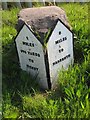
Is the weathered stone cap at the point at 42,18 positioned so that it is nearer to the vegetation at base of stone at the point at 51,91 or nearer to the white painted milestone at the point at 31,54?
the white painted milestone at the point at 31,54

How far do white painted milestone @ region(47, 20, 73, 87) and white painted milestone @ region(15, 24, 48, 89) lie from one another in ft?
0.22

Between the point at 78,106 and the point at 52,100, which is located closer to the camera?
the point at 78,106

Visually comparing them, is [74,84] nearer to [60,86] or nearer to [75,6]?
[60,86]

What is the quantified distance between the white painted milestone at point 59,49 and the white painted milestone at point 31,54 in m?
0.07

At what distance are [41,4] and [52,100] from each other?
6.32ft

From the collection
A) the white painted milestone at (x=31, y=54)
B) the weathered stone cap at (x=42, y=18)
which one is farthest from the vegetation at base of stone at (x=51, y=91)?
the weathered stone cap at (x=42, y=18)

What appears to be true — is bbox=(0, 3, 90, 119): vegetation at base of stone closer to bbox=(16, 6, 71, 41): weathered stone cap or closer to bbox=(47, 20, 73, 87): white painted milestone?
bbox=(47, 20, 73, 87): white painted milestone

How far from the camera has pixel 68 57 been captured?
277cm

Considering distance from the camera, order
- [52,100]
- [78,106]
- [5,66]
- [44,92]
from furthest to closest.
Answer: [5,66]
[44,92]
[52,100]
[78,106]

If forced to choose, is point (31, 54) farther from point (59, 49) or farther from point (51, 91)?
point (51, 91)

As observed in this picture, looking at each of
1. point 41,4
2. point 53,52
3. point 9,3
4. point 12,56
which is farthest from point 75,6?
point 53,52

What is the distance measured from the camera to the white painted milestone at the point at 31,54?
2.56m

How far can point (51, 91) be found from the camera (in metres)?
2.70

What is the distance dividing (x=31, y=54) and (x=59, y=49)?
22 centimetres
